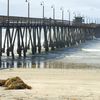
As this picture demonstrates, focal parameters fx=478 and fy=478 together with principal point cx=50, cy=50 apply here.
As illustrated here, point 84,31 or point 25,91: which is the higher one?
point 84,31

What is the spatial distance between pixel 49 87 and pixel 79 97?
140 inches

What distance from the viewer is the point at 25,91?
18.5 meters

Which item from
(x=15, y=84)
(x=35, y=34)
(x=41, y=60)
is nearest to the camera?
(x=15, y=84)

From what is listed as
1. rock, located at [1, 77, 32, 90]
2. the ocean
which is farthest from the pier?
rock, located at [1, 77, 32, 90]

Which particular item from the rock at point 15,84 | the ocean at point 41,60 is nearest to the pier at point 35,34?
the ocean at point 41,60

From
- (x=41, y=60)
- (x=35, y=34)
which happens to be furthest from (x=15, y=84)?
(x=35, y=34)

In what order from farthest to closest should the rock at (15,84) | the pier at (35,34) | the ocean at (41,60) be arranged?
the pier at (35,34) < the ocean at (41,60) < the rock at (15,84)

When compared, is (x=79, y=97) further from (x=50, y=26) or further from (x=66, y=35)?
(x=66, y=35)

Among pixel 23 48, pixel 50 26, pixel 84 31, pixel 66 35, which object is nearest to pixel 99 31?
pixel 84 31

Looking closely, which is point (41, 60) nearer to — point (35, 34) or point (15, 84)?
point (35, 34)

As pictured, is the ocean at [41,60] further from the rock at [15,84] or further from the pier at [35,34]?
the rock at [15,84]

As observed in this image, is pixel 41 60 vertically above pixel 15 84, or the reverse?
pixel 41 60

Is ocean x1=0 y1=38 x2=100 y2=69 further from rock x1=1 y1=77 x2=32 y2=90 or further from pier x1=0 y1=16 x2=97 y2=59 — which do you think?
rock x1=1 y1=77 x2=32 y2=90

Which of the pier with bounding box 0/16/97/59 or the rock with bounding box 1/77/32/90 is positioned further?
the pier with bounding box 0/16/97/59
